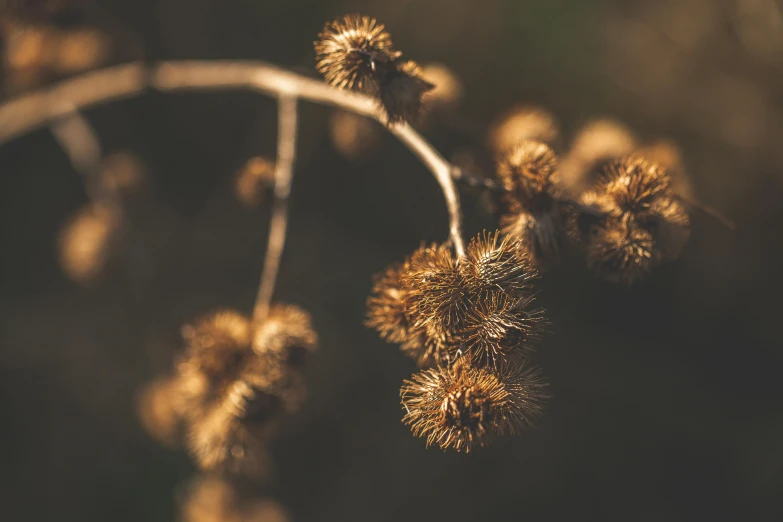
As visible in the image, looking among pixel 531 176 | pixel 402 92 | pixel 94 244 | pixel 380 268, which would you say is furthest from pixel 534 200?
pixel 380 268

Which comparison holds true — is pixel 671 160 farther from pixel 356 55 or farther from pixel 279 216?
pixel 279 216

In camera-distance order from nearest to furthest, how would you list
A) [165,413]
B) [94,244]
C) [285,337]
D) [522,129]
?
[285,337], [522,129], [165,413], [94,244]

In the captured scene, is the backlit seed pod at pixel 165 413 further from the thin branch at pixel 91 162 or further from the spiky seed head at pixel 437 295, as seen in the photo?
the spiky seed head at pixel 437 295

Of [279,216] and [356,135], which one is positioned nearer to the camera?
[279,216]

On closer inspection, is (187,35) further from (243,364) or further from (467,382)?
(467,382)

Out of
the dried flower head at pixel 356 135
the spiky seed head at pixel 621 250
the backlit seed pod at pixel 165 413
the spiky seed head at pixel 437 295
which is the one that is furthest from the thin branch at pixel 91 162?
the spiky seed head at pixel 621 250
